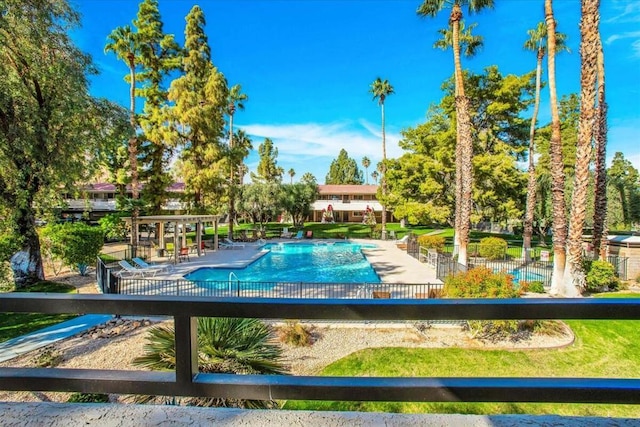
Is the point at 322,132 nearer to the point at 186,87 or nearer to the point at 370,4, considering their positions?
the point at 186,87

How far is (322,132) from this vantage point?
143ft

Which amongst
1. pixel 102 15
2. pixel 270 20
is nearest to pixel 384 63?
pixel 270 20

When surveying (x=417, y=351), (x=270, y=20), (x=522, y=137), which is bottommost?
(x=417, y=351)

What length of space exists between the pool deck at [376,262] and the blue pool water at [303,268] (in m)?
0.47

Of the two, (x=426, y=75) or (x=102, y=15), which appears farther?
(x=426, y=75)

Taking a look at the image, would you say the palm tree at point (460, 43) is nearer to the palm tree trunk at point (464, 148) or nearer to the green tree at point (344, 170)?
the palm tree trunk at point (464, 148)

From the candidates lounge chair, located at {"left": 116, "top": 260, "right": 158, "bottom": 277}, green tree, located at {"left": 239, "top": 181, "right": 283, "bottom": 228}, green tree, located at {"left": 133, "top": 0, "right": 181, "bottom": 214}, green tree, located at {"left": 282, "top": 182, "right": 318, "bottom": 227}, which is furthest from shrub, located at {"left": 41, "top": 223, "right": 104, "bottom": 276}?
green tree, located at {"left": 282, "top": 182, "right": 318, "bottom": 227}

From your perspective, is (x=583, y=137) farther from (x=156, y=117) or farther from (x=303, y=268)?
(x=156, y=117)

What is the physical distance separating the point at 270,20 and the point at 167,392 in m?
21.4

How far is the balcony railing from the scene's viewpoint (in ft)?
5.11

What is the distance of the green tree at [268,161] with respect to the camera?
213ft

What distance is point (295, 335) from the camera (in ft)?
30.1

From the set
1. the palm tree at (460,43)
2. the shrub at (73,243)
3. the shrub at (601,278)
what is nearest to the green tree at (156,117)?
the shrub at (73,243)

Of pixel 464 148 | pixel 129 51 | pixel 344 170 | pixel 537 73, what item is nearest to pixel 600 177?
pixel 464 148
